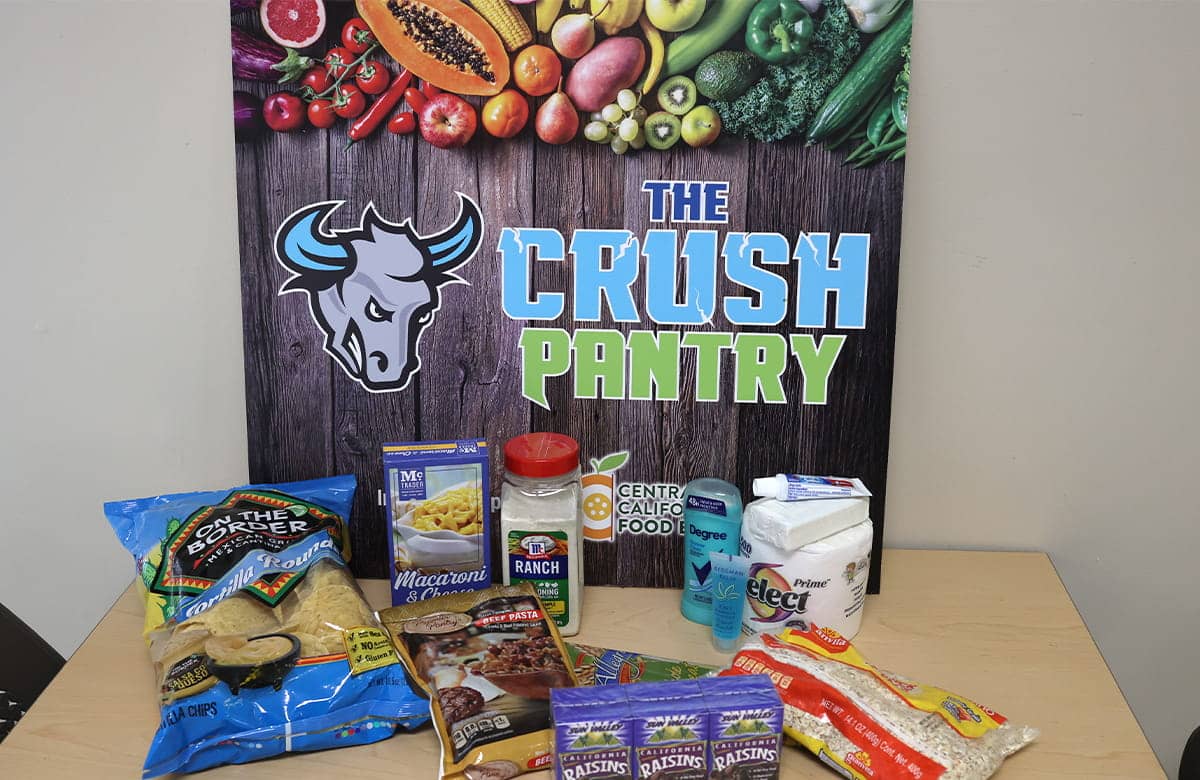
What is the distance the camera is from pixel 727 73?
112 cm

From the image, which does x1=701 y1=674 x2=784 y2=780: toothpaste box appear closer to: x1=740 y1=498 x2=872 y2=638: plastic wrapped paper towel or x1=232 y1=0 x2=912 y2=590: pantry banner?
x1=740 y1=498 x2=872 y2=638: plastic wrapped paper towel

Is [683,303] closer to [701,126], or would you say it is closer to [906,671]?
[701,126]

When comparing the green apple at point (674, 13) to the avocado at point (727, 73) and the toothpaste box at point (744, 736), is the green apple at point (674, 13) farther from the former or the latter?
the toothpaste box at point (744, 736)

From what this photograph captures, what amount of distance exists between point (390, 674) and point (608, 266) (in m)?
0.52

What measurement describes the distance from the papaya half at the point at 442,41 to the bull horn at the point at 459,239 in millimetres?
137

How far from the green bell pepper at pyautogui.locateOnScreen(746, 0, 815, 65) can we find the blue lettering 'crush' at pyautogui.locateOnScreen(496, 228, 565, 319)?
1.03ft

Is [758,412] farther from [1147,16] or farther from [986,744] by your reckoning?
[1147,16]

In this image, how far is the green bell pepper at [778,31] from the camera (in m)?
1.11

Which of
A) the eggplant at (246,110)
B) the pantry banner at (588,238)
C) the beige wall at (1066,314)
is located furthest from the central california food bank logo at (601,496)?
the eggplant at (246,110)

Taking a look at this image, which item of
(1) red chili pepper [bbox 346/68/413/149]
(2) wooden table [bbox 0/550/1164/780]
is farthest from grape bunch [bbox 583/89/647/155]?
(2) wooden table [bbox 0/550/1164/780]

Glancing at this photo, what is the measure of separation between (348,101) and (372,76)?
0.04m

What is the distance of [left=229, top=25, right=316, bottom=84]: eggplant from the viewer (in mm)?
1149

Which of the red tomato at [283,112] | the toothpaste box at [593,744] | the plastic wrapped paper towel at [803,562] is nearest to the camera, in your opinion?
the toothpaste box at [593,744]

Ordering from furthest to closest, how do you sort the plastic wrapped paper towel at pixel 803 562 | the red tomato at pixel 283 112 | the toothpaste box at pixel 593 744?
the red tomato at pixel 283 112, the plastic wrapped paper towel at pixel 803 562, the toothpaste box at pixel 593 744
